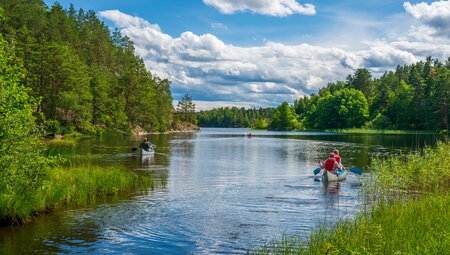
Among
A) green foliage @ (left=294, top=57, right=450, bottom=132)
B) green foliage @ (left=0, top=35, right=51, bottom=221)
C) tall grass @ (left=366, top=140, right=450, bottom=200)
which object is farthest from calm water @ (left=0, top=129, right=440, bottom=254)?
green foliage @ (left=294, top=57, right=450, bottom=132)

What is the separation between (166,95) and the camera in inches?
5069

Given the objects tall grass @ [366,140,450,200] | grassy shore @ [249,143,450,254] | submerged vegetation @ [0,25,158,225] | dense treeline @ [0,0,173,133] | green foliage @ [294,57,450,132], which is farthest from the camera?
green foliage @ [294,57,450,132]

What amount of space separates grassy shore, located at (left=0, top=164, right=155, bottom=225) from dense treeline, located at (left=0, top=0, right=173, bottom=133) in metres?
19.1

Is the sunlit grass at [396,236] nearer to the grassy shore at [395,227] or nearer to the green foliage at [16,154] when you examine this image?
the grassy shore at [395,227]

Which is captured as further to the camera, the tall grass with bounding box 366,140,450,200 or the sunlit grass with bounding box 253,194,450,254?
the tall grass with bounding box 366,140,450,200

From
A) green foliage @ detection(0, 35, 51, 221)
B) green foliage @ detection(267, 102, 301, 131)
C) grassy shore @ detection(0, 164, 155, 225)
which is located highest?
green foliage @ detection(267, 102, 301, 131)

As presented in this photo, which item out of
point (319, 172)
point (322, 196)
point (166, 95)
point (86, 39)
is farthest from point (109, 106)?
point (322, 196)

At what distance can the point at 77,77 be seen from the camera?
239 feet

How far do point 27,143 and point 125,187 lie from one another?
315 inches

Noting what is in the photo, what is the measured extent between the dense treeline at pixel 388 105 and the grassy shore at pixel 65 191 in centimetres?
9775

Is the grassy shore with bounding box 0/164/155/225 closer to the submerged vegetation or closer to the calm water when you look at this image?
the submerged vegetation

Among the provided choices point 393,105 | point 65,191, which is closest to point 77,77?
point 65,191

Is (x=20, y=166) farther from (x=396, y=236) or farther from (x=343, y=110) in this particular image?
(x=343, y=110)

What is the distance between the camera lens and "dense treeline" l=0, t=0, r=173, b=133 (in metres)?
66.5
